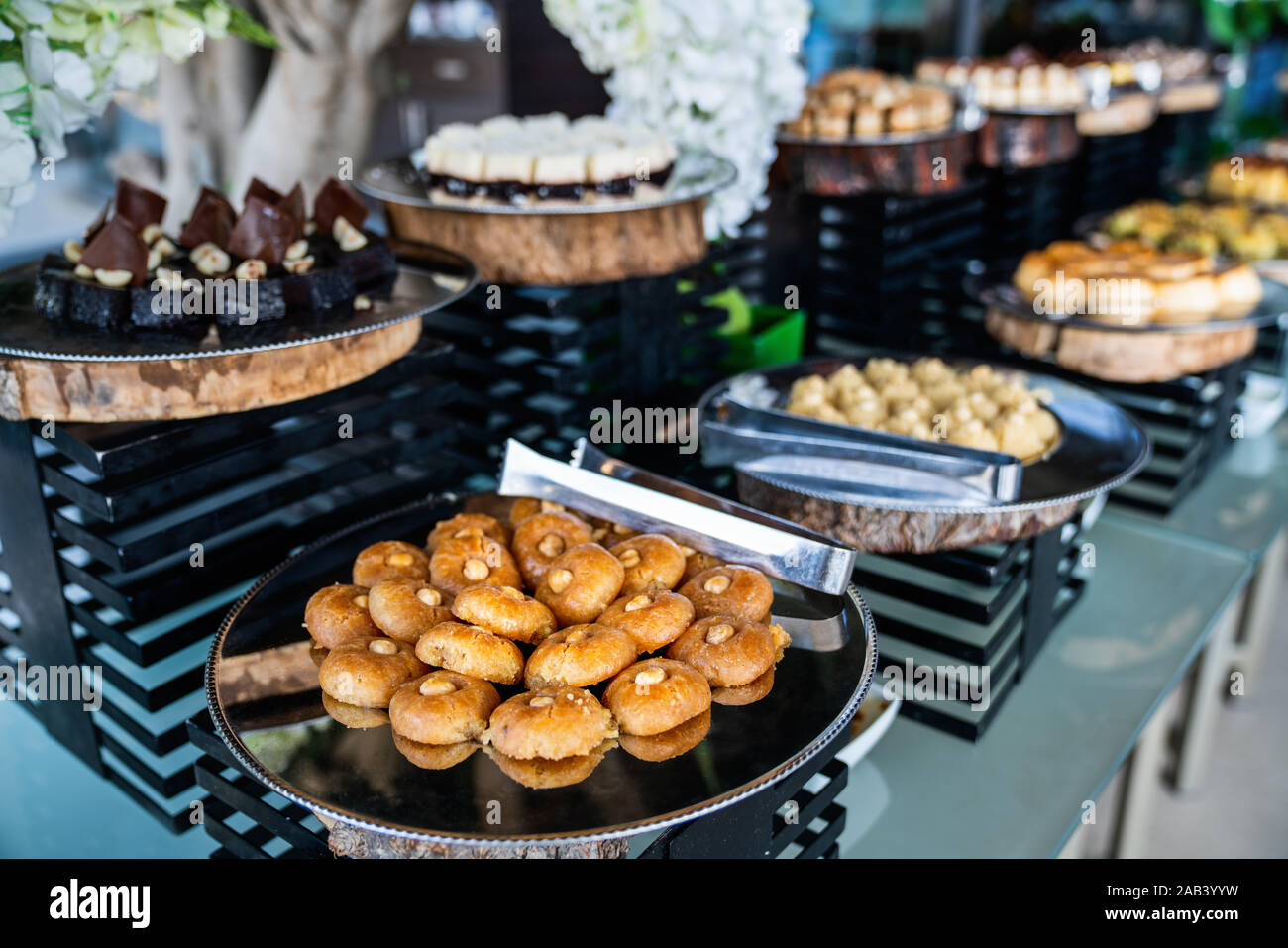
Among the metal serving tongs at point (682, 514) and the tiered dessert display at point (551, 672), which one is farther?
the metal serving tongs at point (682, 514)

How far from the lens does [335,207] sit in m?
1.33

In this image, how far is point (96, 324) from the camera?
1067mm

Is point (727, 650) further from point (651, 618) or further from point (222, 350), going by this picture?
point (222, 350)

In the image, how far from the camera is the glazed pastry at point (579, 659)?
81 centimetres

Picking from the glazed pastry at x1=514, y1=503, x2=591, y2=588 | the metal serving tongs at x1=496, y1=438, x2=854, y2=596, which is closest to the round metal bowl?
the metal serving tongs at x1=496, y1=438, x2=854, y2=596

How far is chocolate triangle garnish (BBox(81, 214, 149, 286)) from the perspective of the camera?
109cm

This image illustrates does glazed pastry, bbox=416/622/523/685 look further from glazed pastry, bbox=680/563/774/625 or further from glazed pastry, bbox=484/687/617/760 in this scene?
glazed pastry, bbox=680/563/774/625

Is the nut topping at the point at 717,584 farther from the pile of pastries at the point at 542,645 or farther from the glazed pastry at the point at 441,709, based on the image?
the glazed pastry at the point at 441,709

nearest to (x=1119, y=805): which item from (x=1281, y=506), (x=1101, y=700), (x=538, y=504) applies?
(x=1101, y=700)

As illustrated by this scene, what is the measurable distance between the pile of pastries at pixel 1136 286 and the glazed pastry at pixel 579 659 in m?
1.32

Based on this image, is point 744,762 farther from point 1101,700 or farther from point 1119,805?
point 1119,805

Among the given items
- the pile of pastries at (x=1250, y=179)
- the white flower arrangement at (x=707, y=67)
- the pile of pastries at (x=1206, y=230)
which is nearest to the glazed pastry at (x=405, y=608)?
the white flower arrangement at (x=707, y=67)

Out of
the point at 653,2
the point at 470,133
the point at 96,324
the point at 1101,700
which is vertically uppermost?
the point at 653,2

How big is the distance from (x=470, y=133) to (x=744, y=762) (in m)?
1.13
